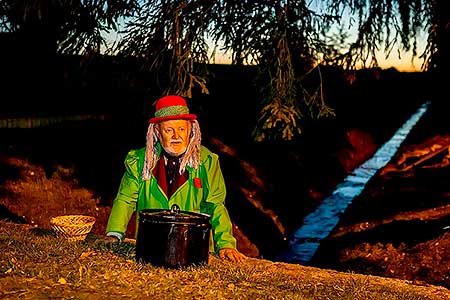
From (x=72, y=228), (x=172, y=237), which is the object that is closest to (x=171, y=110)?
(x=172, y=237)

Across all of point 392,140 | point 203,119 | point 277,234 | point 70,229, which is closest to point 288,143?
point 203,119

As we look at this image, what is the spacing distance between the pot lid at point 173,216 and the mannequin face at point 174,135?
1.65 feet

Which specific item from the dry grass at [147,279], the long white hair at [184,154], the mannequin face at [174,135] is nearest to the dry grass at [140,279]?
the dry grass at [147,279]

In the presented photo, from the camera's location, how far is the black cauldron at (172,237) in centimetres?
445

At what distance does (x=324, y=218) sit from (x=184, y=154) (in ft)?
32.9

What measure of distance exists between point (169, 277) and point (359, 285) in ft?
5.23

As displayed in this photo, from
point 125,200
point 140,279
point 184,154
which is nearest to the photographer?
point 140,279

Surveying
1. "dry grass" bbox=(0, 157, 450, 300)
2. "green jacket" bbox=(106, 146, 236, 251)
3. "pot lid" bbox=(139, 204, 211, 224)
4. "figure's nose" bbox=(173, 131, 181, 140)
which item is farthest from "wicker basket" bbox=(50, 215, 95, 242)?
"figure's nose" bbox=(173, 131, 181, 140)

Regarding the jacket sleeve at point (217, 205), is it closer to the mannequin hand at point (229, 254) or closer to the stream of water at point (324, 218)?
the mannequin hand at point (229, 254)

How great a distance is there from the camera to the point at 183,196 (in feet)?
16.5

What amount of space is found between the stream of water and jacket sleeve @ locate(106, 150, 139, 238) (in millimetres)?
6694

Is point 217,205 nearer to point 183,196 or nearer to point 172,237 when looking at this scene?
point 183,196

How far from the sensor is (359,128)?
2767cm

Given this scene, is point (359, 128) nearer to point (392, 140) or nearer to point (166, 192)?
point (392, 140)
